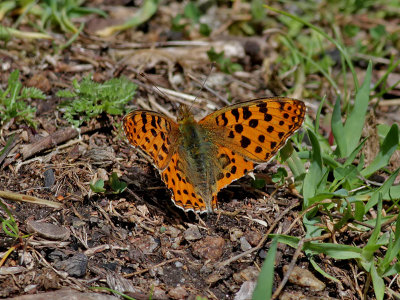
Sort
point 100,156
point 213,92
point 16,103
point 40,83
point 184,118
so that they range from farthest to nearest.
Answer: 1. point 213,92
2. point 40,83
3. point 16,103
4. point 100,156
5. point 184,118

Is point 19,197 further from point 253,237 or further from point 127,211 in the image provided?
point 253,237

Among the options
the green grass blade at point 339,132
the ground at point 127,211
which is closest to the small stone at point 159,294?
the ground at point 127,211

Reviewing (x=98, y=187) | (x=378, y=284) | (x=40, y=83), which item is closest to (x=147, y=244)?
(x=98, y=187)

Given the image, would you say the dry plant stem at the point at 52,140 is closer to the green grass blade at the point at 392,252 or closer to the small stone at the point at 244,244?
the small stone at the point at 244,244

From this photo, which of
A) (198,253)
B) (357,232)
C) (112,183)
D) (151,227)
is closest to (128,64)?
(112,183)

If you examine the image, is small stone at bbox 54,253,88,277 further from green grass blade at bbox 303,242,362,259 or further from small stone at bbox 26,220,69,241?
green grass blade at bbox 303,242,362,259
